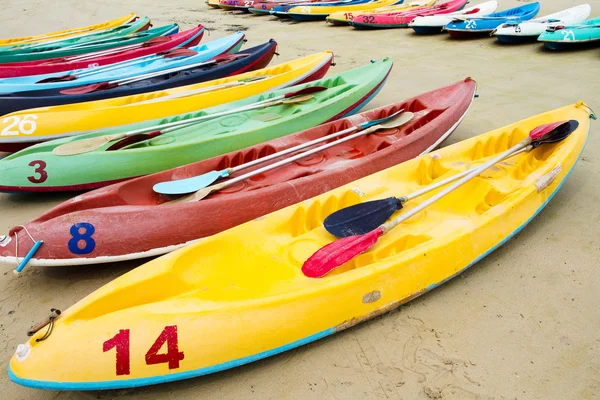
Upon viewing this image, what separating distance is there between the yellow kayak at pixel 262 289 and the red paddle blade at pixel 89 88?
3.68 m

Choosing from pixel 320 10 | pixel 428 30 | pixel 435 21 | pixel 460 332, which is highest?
pixel 435 21

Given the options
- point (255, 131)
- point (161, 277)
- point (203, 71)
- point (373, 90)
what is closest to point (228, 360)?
point (161, 277)

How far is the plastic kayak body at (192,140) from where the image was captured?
11.9 ft

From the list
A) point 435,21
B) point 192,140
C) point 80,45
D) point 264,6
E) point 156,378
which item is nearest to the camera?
point 156,378

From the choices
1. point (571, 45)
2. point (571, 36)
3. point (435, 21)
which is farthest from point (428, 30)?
point (571, 36)

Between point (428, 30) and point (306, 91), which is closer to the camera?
point (306, 91)

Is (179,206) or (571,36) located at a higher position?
(571,36)

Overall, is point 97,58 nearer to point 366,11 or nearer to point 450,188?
point 450,188

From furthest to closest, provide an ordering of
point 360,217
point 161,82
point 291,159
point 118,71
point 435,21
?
point 435,21
point 118,71
point 161,82
point 291,159
point 360,217

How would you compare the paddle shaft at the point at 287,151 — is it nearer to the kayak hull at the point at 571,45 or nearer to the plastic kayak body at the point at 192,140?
the plastic kayak body at the point at 192,140

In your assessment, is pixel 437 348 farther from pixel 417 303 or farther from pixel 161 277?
pixel 161 277

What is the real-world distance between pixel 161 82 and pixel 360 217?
3.83 m

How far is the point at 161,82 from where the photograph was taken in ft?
18.0

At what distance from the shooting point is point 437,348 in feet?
7.51
